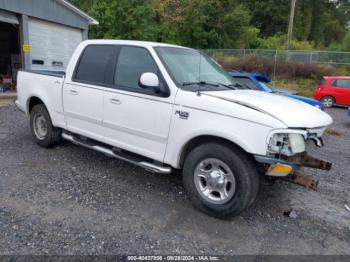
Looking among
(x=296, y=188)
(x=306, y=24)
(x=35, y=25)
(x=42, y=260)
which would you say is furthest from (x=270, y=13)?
(x=42, y=260)

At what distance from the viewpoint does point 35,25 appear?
14.3m

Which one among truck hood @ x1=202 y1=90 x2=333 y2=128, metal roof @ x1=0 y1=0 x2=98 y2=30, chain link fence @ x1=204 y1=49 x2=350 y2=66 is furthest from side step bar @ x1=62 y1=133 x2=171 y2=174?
chain link fence @ x1=204 y1=49 x2=350 y2=66

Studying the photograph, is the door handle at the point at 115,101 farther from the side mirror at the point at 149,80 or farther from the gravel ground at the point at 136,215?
the gravel ground at the point at 136,215

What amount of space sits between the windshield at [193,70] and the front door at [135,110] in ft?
0.69

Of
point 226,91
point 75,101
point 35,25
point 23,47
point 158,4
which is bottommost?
point 75,101

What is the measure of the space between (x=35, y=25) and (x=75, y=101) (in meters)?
11.5

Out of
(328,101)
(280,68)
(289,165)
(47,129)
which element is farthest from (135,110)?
(280,68)

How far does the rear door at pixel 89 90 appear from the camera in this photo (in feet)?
14.8

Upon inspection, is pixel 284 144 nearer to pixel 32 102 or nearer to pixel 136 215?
pixel 136 215

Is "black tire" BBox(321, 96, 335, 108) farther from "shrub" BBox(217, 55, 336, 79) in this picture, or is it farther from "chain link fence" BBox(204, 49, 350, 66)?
"chain link fence" BBox(204, 49, 350, 66)

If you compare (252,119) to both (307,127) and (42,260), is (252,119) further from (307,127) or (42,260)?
(42,260)

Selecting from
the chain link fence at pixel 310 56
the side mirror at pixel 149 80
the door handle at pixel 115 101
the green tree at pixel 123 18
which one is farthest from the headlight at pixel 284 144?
the green tree at pixel 123 18

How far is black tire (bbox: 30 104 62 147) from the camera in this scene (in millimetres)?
5500

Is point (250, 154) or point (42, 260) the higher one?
point (250, 154)
